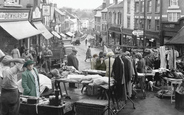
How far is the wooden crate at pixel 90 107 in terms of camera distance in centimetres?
905

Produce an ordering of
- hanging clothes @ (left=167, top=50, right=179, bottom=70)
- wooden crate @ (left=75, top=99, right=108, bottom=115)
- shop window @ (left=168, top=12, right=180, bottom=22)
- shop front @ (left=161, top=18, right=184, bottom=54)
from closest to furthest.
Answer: wooden crate @ (left=75, top=99, right=108, bottom=115), hanging clothes @ (left=167, top=50, right=179, bottom=70), shop front @ (left=161, top=18, right=184, bottom=54), shop window @ (left=168, top=12, right=180, bottom=22)

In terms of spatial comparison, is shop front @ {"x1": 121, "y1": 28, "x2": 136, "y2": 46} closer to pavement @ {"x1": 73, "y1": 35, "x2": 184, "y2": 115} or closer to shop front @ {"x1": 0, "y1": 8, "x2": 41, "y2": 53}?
shop front @ {"x1": 0, "y1": 8, "x2": 41, "y2": 53}

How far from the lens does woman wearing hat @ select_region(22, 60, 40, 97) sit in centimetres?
849

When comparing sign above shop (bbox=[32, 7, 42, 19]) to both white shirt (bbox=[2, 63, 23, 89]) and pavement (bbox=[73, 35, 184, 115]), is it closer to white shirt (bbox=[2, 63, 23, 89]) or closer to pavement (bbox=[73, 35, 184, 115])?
pavement (bbox=[73, 35, 184, 115])

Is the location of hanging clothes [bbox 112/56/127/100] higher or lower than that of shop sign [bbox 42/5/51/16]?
Answer: lower

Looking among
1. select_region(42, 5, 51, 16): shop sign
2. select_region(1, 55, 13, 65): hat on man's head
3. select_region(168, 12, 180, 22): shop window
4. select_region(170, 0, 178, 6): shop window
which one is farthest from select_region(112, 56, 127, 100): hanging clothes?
select_region(170, 0, 178, 6): shop window

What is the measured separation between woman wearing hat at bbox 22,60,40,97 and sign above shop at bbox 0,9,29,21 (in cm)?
1222

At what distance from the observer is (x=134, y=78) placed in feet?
41.8

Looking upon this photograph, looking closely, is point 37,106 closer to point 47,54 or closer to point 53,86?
point 53,86

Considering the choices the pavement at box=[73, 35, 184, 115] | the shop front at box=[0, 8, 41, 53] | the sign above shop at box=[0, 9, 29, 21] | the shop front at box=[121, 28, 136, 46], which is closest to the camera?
the pavement at box=[73, 35, 184, 115]

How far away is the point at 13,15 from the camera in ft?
71.0

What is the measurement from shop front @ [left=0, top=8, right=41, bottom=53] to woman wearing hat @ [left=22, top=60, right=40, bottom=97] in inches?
411

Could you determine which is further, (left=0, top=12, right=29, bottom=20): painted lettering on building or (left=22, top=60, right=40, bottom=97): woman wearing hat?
(left=0, top=12, right=29, bottom=20): painted lettering on building

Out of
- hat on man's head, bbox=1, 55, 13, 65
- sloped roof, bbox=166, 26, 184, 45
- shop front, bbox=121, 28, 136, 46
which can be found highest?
shop front, bbox=121, 28, 136, 46
